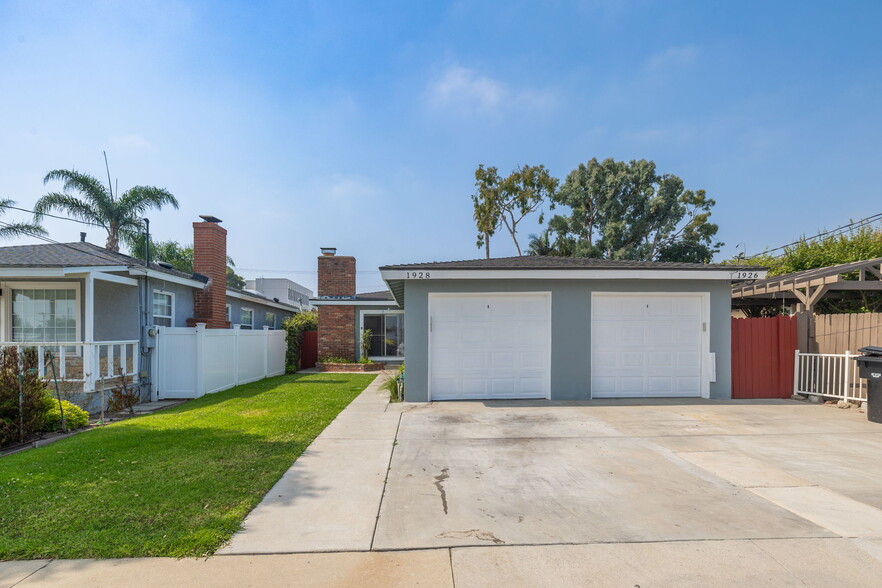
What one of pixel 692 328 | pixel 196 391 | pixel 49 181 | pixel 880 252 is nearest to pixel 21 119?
pixel 49 181

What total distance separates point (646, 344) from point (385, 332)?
420 inches

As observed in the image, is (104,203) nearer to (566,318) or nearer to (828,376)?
(566,318)

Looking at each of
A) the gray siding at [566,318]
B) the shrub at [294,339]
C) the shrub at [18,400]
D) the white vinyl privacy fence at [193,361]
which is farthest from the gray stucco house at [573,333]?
the shrub at [294,339]

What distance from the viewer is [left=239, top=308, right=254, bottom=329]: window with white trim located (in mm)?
16891

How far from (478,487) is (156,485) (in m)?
3.24

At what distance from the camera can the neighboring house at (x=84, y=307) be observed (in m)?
8.68

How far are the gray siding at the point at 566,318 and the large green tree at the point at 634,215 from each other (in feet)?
60.6

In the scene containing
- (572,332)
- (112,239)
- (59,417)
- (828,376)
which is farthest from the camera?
(112,239)

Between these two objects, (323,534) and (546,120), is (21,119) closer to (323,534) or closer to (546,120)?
(323,534)

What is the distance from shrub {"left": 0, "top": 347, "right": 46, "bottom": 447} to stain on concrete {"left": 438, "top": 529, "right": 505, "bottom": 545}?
675cm

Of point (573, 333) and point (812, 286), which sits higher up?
point (812, 286)

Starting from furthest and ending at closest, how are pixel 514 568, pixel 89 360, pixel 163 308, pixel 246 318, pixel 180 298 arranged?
pixel 246 318 < pixel 180 298 < pixel 163 308 < pixel 89 360 < pixel 514 568

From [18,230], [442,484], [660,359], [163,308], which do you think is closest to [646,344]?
[660,359]

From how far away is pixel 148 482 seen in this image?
168 inches
